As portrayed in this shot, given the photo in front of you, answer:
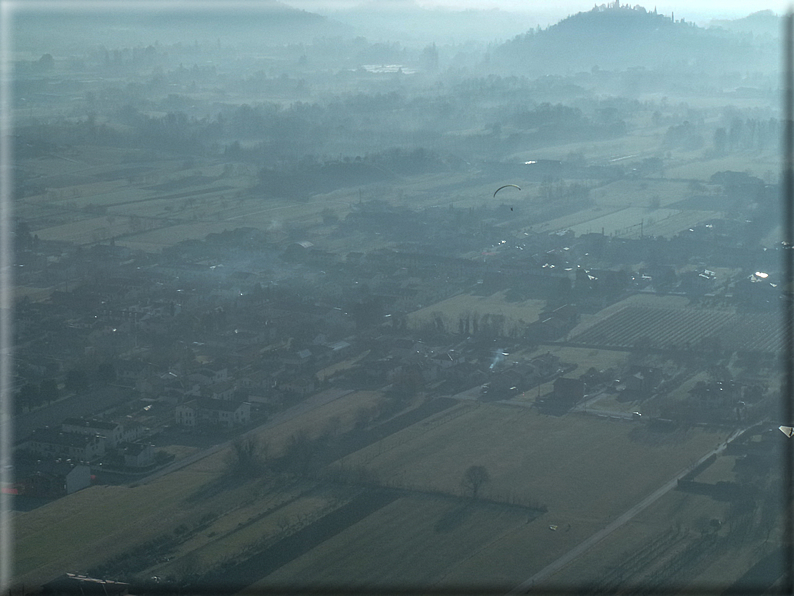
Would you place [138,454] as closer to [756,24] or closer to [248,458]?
[248,458]

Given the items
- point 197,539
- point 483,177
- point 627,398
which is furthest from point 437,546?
point 483,177

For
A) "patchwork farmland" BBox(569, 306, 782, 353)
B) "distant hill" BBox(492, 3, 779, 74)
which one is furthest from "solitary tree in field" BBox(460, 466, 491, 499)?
"distant hill" BBox(492, 3, 779, 74)

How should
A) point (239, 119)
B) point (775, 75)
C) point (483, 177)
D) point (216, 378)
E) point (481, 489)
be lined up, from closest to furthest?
point (481, 489), point (216, 378), point (483, 177), point (239, 119), point (775, 75)

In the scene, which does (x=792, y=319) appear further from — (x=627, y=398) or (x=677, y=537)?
(x=677, y=537)

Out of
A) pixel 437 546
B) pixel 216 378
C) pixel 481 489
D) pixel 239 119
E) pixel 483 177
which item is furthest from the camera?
pixel 239 119

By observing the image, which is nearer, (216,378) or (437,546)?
(437,546)

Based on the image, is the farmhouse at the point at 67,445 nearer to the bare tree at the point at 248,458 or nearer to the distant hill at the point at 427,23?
the bare tree at the point at 248,458
